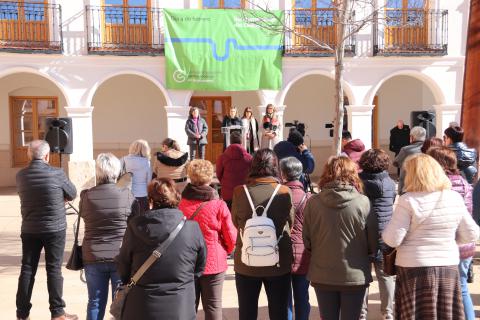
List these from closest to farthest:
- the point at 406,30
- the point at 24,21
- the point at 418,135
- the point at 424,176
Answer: the point at 424,176, the point at 418,135, the point at 24,21, the point at 406,30

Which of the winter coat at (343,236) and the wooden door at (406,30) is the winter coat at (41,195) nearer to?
the winter coat at (343,236)

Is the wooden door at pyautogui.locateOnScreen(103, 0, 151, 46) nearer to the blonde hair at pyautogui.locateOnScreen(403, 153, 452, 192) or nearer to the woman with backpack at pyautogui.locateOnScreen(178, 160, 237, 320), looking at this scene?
the woman with backpack at pyautogui.locateOnScreen(178, 160, 237, 320)

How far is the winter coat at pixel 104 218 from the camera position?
4.59 metres

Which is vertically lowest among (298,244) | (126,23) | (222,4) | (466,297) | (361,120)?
(466,297)

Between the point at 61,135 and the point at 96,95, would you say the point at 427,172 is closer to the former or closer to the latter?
the point at 61,135

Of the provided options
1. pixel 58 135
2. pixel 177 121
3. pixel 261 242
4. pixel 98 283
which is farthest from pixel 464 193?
pixel 177 121

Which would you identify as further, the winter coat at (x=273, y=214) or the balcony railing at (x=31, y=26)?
the balcony railing at (x=31, y=26)

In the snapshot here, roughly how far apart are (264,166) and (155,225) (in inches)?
46.7

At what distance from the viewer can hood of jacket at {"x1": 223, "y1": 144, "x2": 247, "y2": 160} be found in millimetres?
6930

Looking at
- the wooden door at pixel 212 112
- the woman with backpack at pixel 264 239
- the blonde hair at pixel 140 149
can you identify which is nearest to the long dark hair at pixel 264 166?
the woman with backpack at pixel 264 239

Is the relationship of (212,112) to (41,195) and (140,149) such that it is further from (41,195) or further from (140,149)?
(41,195)

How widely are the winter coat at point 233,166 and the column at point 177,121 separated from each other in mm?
8537

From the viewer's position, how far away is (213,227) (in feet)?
14.2

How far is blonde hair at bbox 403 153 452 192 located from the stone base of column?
1227cm
